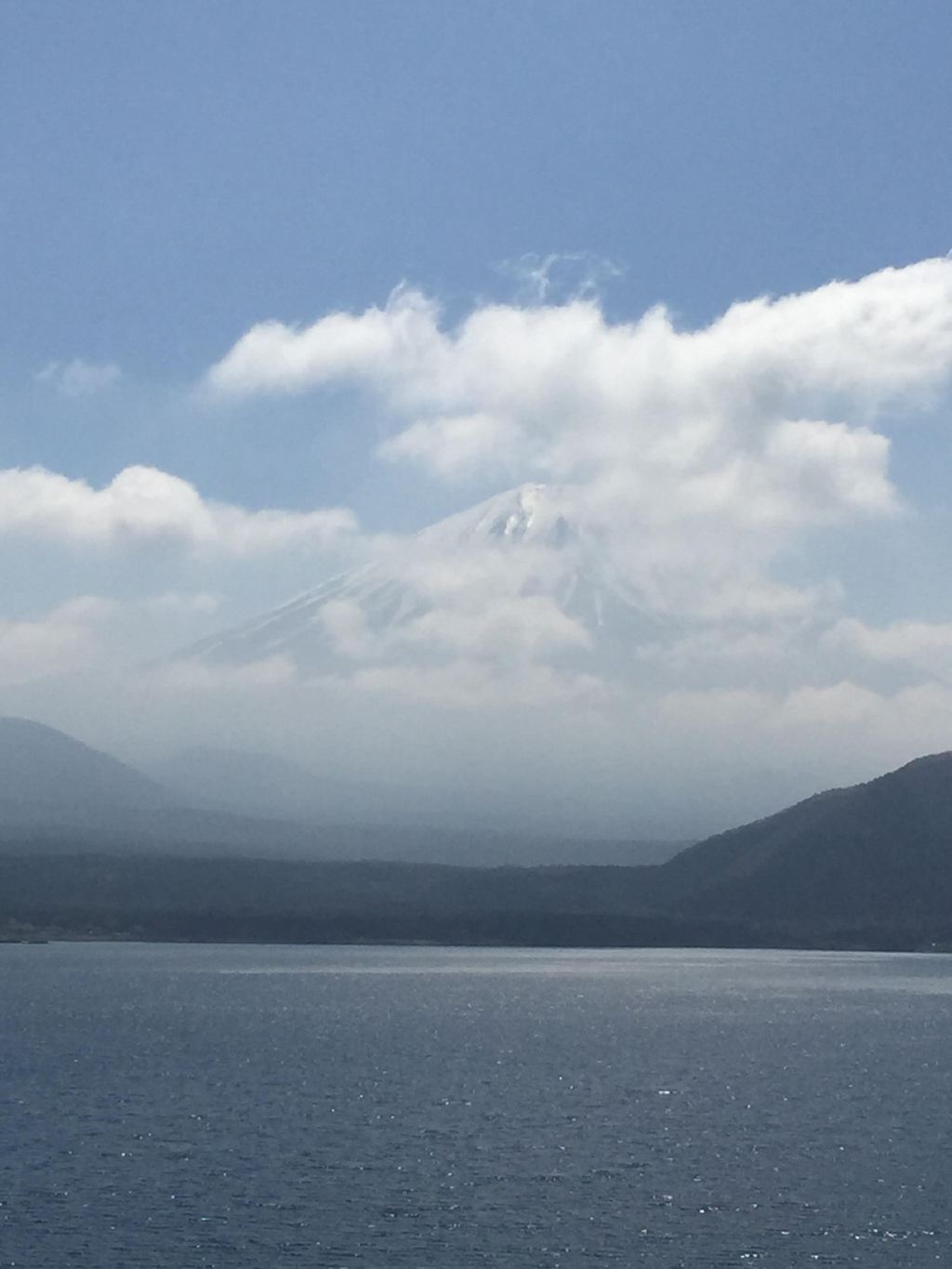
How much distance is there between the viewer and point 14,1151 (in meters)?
64.4

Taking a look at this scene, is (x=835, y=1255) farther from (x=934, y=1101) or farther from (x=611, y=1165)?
(x=934, y=1101)

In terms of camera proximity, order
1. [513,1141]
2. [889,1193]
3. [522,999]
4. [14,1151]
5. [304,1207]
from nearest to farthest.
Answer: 1. [304,1207]
2. [889,1193]
3. [14,1151]
4. [513,1141]
5. [522,999]

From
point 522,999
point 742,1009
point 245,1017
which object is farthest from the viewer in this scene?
point 522,999

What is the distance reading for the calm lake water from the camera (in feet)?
165

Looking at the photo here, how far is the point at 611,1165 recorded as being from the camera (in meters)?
64.7

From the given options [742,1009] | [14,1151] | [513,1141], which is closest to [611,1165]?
[513,1141]

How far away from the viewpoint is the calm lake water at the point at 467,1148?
50188mm

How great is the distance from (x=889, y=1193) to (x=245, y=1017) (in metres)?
96.0

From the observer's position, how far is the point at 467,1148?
68.8 metres

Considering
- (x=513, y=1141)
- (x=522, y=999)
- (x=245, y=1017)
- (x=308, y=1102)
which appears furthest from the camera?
(x=522, y=999)

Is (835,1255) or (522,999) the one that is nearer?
(835,1255)

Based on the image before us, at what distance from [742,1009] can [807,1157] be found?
105 m

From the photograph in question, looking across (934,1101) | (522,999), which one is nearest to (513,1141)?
(934,1101)

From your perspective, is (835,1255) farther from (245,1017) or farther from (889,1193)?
(245,1017)
